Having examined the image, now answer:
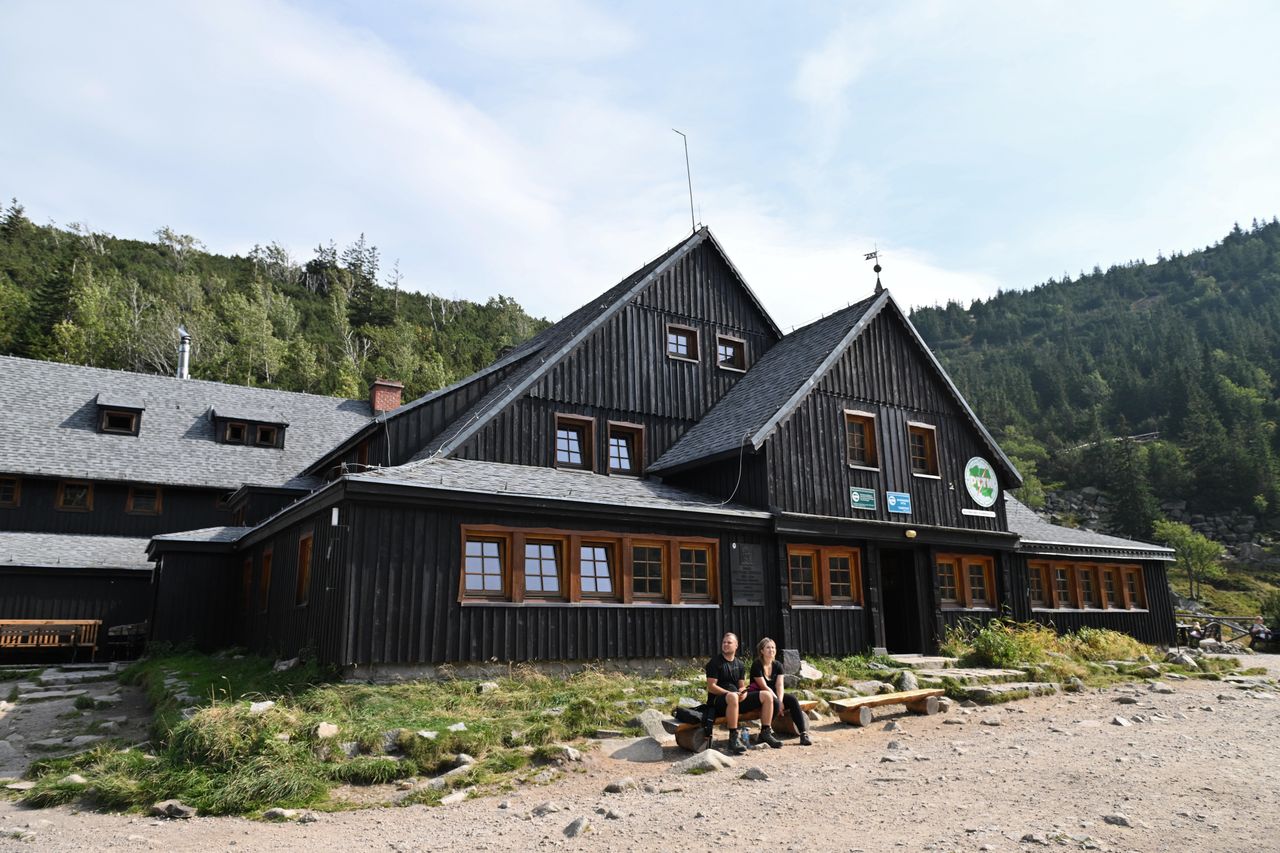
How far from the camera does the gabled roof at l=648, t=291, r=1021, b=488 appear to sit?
18688 mm

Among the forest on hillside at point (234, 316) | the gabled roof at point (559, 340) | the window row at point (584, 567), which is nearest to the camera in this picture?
the window row at point (584, 567)

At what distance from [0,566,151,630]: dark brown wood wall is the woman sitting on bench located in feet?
61.2

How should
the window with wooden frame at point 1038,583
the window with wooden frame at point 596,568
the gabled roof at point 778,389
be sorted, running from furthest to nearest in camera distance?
the window with wooden frame at point 1038,583
the gabled roof at point 778,389
the window with wooden frame at point 596,568

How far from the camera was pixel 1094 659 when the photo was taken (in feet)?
64.1

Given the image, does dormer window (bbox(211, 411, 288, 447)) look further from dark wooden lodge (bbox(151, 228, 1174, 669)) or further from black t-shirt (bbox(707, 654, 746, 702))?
black t-shirt (bbox(707, 654, 746, 702))

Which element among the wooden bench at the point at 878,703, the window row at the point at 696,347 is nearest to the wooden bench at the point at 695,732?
the wooden bench at the point at 878,703

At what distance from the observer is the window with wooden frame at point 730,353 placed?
22.8 metres

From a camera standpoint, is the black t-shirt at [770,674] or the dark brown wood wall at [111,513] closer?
the black t-shirt at [770,674]

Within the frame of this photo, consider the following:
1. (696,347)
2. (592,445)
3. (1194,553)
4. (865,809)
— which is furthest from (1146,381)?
(865,809)

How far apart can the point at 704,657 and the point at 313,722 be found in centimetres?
808

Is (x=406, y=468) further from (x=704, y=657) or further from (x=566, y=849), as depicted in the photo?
(x=566, y=849)

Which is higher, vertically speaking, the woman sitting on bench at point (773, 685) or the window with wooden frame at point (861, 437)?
the window with wooden frame at point (861, 437)

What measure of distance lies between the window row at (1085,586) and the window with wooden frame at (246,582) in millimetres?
19234

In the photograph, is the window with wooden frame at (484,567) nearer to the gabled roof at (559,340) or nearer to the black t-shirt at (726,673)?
the gabled roof at (559,340)
